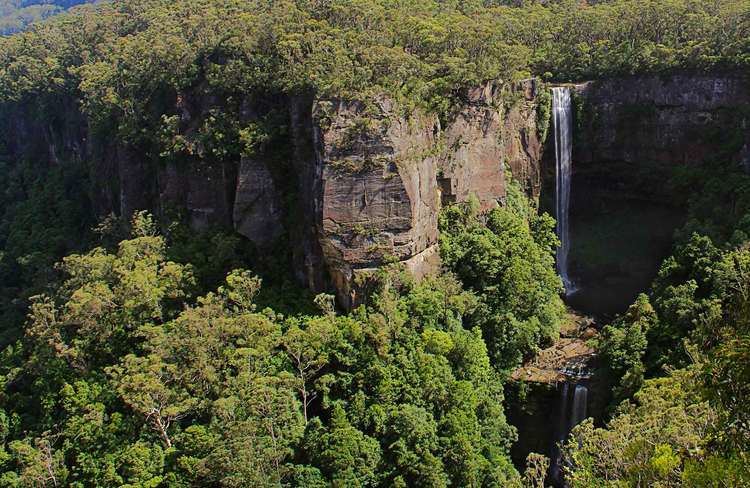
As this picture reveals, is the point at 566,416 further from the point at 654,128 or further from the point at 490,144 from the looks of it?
the point at 654,128

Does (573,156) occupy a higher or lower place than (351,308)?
higher

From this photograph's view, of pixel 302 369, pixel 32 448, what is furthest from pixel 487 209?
pixel 32 448

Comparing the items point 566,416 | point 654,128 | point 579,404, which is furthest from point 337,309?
point 654,128

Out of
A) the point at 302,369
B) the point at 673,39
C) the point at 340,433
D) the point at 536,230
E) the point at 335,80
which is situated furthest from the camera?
the point at 673,39

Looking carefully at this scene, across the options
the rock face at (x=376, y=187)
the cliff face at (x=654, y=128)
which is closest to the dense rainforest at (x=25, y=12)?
the cliff face at (x=654, y=128)

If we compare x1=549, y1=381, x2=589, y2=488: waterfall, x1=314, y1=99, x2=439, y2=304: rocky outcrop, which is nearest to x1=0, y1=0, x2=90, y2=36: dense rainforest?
x1=314, y1=99, x2=439, y2=304: rocky outcrop

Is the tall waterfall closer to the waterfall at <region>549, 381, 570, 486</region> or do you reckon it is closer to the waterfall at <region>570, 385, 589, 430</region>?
the waterfall at <region>549, 381, 570, 486</region>

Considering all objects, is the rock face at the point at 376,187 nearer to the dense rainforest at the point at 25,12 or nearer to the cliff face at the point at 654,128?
the cliff face at the point at 654,128

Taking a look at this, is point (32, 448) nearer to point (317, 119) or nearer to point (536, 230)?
point (317, 119)
